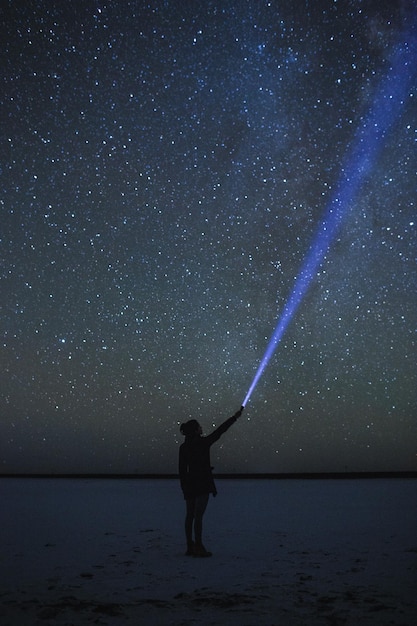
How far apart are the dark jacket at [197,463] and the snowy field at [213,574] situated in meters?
0.80

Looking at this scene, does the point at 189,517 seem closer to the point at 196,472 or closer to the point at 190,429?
the point at 196,472

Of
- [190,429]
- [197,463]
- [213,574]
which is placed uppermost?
[190,429]

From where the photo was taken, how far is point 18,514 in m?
11.7

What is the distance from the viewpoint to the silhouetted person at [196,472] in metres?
6.19

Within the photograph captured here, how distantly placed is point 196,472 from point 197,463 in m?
0.11

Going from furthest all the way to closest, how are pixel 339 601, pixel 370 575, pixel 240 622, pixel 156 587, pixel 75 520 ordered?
pixel 75 520, pixel 370 575, pixel 156 587, pixel 339 601, pixel 240 622

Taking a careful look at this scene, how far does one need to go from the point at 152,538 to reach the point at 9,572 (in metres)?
2.84

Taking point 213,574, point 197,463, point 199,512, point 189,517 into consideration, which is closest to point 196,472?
point 197,463

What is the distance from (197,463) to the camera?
6270 millimetres

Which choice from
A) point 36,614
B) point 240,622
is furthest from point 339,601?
point 36,614

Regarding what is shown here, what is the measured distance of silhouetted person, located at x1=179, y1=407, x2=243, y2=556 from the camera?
619cm

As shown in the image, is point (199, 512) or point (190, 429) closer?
point (199, 512)

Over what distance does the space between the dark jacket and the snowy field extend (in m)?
0.80

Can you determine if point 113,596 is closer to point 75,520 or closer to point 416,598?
point 416,598
